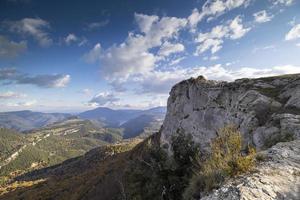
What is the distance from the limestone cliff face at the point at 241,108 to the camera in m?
22.2

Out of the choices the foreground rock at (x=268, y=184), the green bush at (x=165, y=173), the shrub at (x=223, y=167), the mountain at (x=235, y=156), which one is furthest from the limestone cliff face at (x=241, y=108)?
the green bush at (x=165, y=173)

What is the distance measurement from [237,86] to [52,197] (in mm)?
111014

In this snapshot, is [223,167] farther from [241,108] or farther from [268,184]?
[241,108]

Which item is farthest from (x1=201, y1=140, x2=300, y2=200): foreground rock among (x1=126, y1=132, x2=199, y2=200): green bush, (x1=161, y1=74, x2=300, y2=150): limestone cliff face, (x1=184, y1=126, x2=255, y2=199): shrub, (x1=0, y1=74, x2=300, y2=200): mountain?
(x1=126, y1=132, x2=199, y2=200): green bush

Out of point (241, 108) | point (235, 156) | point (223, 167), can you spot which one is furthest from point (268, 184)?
point (241, 108)

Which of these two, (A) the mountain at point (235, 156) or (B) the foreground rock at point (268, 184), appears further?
(A) the mountain at point (235, 156)

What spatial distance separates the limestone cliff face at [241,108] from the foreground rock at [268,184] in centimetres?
145

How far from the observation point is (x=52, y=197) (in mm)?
117750

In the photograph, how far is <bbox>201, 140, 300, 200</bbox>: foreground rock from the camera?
24.0ft

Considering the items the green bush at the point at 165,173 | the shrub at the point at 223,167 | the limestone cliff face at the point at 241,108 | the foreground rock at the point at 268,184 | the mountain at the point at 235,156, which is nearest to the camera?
the foreground rock at the point at 268,184

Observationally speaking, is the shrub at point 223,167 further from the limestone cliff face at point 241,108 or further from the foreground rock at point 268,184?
the limestone cliff face at point 241,108

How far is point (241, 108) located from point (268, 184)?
27.1m

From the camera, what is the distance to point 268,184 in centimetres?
793

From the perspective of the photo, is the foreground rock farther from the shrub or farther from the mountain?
the shrub
